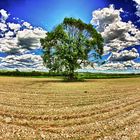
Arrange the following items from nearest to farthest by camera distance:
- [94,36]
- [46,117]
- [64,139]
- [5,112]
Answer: [64,139], [46,117], [5,112], [94,36]

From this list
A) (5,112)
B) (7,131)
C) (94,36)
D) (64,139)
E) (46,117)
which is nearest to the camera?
(64,139)

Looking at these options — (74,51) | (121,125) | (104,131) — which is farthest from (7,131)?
(74,51)

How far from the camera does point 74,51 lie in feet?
251

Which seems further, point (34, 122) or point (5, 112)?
point (5, 112)

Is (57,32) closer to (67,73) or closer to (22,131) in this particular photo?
(67,73)

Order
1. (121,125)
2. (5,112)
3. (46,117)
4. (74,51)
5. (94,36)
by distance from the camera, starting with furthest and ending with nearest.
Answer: (94,36) < (74,51) < (5,112) < (46,117) < (121,125)

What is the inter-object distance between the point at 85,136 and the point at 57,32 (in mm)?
64753

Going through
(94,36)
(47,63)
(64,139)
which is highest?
(94,36)

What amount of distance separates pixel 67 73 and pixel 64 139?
6450 centimetres

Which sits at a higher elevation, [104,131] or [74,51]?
[74,51]

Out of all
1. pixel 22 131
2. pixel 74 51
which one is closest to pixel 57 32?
pixel 74 51

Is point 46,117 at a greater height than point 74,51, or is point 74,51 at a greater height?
point 74,51

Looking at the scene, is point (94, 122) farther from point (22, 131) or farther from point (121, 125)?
point (22, 131)

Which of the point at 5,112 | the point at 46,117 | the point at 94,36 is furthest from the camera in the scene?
the point at 94,36
